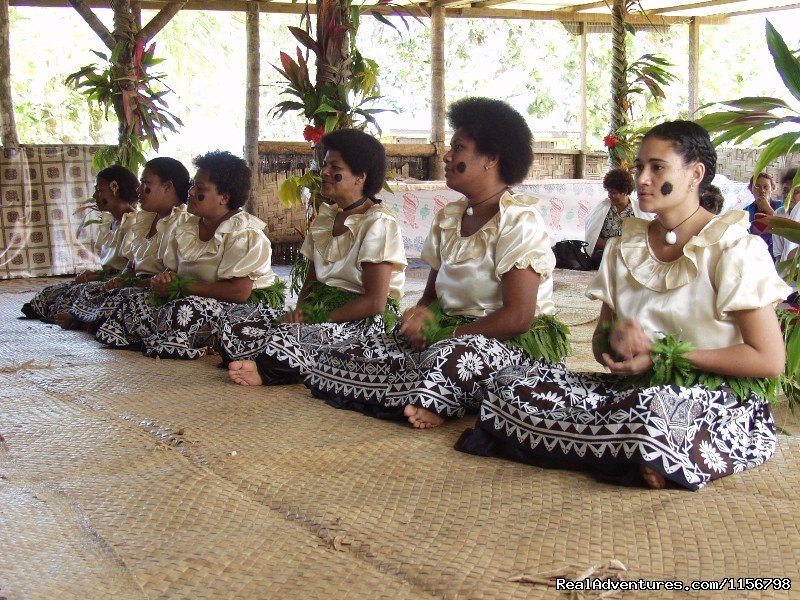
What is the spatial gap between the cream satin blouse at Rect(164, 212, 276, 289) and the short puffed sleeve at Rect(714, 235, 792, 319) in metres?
2.31

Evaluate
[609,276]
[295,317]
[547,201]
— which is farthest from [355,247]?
[547,201]

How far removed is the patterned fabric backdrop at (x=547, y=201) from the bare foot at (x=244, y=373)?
426 cm

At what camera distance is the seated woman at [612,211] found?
22.0 feet

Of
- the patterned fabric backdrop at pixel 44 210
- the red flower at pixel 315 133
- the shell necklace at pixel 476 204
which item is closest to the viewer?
the shell necklace at pixel 476 204

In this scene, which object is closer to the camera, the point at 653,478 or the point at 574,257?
the point at 653,478

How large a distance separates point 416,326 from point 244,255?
1408mm

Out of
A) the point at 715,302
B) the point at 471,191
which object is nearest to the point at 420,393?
the point at 471,191

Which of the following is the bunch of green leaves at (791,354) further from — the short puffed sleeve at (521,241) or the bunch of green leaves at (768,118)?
the short puffed sleeve at (521,241)

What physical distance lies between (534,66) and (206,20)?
503 cm

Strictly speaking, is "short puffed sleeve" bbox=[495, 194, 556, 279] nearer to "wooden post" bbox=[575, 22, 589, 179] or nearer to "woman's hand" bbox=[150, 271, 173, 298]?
"woman's hand" bbox=[150, 271, 173, 298]

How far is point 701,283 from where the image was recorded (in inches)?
96.0

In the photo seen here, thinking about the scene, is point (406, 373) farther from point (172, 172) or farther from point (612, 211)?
point (612, 211)

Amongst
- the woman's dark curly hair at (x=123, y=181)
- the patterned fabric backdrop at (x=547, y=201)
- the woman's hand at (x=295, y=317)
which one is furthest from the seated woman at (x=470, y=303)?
the patterned fabric backdrop at (x=547, y=201)

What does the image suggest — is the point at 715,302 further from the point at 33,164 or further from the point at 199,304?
the point at 33,164
